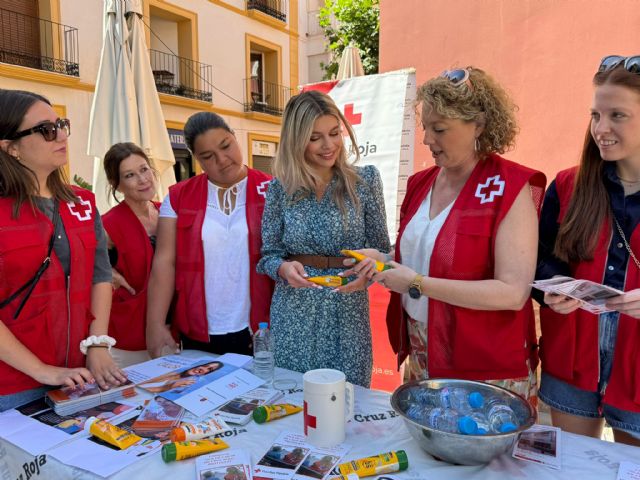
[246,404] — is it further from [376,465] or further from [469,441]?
[469,441]

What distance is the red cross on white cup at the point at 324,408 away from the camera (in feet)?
4.02

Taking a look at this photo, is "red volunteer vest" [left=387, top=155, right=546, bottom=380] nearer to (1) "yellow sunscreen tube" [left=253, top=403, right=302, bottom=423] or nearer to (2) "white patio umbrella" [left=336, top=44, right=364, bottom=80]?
(1) "yellow sunscreen tube" [left=253, top=403, right=302, bottom=423]

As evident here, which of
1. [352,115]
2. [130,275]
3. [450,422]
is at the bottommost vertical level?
[450,422]

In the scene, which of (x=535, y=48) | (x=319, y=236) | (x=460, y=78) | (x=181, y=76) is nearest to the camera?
(x=460, y=78)

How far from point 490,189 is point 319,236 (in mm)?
671

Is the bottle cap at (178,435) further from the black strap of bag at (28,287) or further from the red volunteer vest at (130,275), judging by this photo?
the red volunteer vest at (130,275)

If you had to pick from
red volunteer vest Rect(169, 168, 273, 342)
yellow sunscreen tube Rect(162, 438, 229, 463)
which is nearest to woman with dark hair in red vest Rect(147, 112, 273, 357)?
red volunteer vest Rect(169, 168, 273, 342)

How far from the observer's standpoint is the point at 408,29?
4.65m

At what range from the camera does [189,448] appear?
4.04ft

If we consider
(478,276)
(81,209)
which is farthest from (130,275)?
(478,276)

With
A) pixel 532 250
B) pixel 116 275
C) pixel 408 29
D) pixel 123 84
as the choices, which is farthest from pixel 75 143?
pixel 532 250

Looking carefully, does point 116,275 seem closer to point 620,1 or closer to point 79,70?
point 620,1

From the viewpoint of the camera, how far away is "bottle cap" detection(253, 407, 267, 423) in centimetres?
139

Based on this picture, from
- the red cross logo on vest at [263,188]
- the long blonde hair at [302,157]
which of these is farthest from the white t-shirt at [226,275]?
the long blonde hair at [302,157]
